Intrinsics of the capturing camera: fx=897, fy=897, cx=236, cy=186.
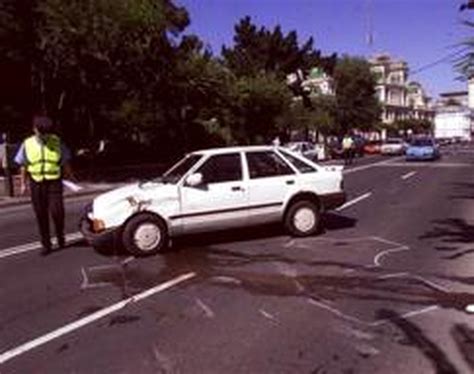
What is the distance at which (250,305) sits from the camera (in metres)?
Answer: 8.77

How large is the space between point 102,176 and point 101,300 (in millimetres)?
26312

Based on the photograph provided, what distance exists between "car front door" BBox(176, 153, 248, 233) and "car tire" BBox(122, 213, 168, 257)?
410mm

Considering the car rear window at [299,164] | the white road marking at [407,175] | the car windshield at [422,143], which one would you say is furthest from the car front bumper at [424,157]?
the car rear window at [299,164]

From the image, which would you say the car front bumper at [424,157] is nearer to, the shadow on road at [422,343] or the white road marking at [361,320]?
the white road marking at [361,320]

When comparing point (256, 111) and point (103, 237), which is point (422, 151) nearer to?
point (256, 111)

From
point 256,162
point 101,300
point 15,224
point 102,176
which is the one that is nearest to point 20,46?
point 102,176

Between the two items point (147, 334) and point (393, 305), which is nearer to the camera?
point (147, 334)

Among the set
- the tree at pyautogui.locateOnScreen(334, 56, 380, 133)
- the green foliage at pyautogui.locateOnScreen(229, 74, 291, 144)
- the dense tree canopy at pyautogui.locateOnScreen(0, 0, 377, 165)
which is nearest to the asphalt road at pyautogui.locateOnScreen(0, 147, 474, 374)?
the dense tree canopy at pyautogui.locateOnScreen(0, 0, 377, 165)

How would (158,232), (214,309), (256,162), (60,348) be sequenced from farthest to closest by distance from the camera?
(256,162) → (158,232) → (214,309) → (60,348)

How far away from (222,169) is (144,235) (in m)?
1.72

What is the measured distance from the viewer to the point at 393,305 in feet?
28.5

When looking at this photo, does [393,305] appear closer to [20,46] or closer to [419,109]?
[20,46]

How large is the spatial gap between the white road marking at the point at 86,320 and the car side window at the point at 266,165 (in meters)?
3.34

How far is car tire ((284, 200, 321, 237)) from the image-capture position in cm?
1370
